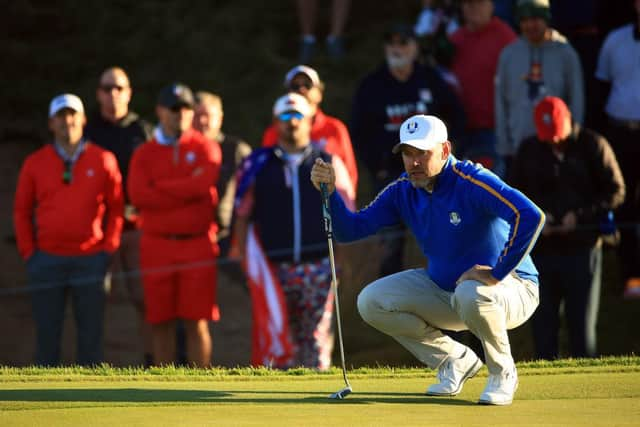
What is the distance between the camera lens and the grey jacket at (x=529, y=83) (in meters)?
12.1

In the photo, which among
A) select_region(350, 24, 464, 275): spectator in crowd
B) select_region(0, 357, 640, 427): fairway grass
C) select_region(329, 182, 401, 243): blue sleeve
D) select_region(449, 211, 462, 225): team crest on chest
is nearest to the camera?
select_region(0, 357, 640, 427): fairway grass

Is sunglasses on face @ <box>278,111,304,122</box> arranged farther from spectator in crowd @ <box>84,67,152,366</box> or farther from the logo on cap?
the logo on cap

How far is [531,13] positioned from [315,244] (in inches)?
103

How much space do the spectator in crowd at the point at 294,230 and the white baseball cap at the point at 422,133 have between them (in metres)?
3.34

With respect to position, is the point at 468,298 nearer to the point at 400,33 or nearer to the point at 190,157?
the point at 190,157

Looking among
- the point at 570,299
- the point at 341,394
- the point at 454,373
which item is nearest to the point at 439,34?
the point at 570,299

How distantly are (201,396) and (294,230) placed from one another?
3529 millimetres

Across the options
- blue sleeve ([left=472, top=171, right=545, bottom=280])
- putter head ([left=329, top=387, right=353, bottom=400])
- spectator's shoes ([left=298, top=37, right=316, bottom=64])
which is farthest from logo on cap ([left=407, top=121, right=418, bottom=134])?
spectator's shoes ([left=298, top=37, right=316, bottom=64])

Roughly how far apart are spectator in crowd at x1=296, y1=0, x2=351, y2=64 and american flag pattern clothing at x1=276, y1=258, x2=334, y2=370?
579cm

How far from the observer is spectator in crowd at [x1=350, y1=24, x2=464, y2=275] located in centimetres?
1230

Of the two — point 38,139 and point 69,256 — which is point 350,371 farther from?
point 38,139

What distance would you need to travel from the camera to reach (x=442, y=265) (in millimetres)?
8305

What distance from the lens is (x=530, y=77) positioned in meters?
12.2

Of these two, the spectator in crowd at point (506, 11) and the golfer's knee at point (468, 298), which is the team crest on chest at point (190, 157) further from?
the golfer's knee at point (468, 298)
